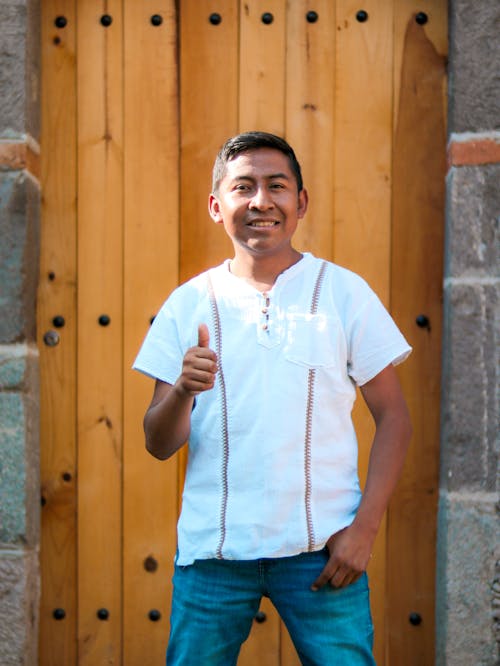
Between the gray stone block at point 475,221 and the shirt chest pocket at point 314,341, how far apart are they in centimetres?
82

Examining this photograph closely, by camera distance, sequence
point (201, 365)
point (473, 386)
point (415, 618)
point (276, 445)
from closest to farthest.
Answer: point (201, 365) → point (276, 445) → point (473, 386) → point (415, 618)

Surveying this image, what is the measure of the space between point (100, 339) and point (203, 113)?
82 centimetres

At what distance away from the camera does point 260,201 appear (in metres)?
2.00

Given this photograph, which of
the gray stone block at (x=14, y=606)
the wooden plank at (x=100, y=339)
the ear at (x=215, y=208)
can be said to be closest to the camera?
the ear at (x=215, y=208)

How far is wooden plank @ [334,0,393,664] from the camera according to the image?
9.40 ft

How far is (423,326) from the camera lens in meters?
2.84

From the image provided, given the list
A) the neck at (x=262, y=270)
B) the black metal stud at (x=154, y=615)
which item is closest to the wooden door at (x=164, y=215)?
the black metal stud at (x=154, y=615)

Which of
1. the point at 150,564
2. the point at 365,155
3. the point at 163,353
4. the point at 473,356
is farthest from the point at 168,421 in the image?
the point at 365,155

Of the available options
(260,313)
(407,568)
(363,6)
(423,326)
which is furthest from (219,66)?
(407,568)

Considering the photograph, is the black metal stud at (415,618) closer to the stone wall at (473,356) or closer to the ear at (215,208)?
the stone wall at (473,356)

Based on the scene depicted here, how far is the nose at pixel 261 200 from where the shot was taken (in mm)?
1995

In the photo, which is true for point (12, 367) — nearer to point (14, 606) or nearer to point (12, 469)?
point (12, 469)

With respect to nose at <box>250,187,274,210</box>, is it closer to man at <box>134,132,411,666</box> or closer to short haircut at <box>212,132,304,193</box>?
man at <box>134,132,411,666</box>

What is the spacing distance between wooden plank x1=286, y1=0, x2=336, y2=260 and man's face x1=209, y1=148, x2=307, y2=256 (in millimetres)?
814
